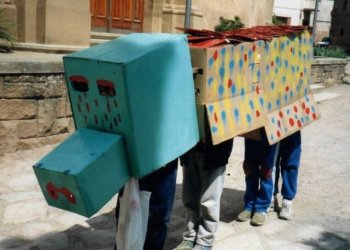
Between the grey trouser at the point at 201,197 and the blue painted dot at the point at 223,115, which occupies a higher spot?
the blue painted dot at the point at 223,115

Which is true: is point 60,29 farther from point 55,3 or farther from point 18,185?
point 18,185

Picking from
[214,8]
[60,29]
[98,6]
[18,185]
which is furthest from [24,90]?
[214,8]

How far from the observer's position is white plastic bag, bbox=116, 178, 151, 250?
235 centimetres

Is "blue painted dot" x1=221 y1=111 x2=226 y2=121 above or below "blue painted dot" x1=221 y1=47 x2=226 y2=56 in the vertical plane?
below

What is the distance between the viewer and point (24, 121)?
17.4ft

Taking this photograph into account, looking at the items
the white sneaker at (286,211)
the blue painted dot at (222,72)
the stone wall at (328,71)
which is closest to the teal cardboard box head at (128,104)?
the blue painted dot at (222,72)

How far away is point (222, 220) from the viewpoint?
396 centimetres

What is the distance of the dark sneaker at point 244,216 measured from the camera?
3.90 m

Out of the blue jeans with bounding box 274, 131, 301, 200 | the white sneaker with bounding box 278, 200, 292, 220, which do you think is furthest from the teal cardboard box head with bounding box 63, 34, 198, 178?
the white sneaker with bounding box 278, 200, 292, 220

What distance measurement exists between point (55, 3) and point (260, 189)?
448 cm

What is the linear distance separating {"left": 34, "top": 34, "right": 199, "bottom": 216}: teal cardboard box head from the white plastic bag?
0.14 metres

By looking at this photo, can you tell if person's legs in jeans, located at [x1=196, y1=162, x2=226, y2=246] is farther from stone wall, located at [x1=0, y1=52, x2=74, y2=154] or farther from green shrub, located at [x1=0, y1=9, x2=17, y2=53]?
green shrub, located at [x1=0, y1=9, x2=17, y2=53]

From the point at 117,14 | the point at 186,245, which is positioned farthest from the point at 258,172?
the point at 117,14

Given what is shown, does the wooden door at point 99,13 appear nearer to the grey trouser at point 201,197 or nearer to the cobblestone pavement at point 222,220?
the cobblestone pavement at point 222,220
